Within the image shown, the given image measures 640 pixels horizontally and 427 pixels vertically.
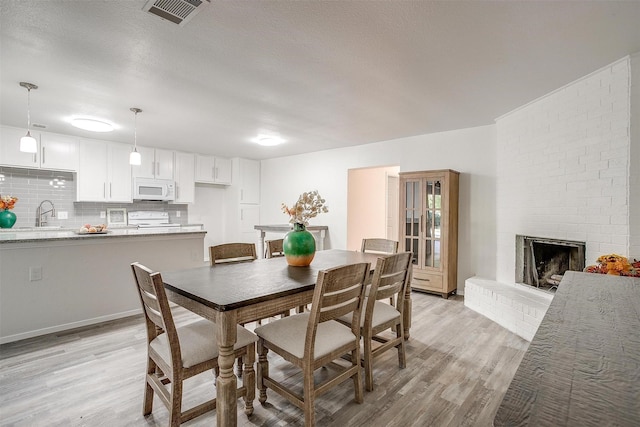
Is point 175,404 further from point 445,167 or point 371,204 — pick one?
point 371,204

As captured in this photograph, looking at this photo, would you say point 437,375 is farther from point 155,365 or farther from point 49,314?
point 49,314

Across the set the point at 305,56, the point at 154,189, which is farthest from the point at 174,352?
the point at 154,189

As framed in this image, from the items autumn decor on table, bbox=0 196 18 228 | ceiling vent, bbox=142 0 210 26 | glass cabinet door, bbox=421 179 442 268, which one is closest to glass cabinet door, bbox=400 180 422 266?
glass cabinet door, bbox=421 179 442 268

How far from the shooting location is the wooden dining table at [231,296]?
4.54 feet

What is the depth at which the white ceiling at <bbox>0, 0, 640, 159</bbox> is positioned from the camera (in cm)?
177

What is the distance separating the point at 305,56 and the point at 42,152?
4.61m

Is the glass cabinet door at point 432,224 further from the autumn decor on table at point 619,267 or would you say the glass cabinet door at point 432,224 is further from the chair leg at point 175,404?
the chair leg at point 175,404

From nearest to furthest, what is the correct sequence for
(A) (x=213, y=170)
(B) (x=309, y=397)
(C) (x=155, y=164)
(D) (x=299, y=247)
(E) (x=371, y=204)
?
1. (B) (x=309, y=397)
2. (D) (x=299, y=247)
3. (C) (x=155, y=164)
4. (E) (x=371, y=204)
5. (A) (x=213, y=170)

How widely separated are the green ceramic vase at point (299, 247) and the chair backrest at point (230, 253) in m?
0.50

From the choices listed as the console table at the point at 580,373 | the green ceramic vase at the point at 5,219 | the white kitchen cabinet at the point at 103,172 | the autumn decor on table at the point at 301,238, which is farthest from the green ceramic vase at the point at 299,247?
the white kitchen cabinet at the point at 103,172

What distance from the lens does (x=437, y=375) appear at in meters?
2.18

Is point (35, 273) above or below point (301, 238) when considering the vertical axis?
below

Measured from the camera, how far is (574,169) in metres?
2.79

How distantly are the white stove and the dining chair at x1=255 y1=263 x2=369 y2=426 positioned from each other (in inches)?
182
